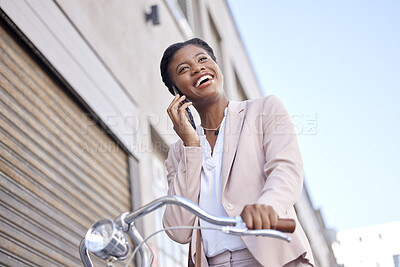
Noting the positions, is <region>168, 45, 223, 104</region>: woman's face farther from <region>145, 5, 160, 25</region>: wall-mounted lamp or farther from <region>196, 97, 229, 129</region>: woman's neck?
<region>145, 5, 160, 25</region>: wall-mounted lamp

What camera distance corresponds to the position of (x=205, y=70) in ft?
9.56

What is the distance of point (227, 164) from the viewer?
259cm

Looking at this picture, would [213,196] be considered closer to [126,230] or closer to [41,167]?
[126,230]

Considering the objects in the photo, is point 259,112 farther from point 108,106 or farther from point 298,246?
point 108,106

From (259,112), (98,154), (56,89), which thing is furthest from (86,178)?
(259,112)

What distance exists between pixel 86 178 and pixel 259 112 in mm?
3168

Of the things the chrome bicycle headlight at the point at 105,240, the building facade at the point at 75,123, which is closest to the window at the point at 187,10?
the building facade at the point at 75,123

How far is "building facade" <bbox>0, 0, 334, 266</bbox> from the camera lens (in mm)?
4398

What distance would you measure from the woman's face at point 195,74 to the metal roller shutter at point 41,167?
1.68 meters

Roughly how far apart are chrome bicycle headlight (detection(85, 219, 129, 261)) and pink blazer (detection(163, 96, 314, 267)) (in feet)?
1.91

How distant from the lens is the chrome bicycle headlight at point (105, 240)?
73.5 inches

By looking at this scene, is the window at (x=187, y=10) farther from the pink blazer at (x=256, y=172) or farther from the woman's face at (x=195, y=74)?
the pink blazer at (x=256, y=172)

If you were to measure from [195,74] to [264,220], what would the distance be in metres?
1.08

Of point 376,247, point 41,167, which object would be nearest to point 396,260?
point 376,247
